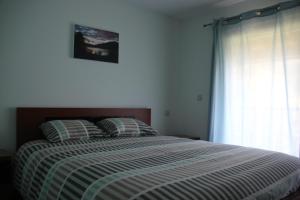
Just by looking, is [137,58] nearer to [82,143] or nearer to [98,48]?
[98,48]

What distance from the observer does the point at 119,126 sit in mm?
2855

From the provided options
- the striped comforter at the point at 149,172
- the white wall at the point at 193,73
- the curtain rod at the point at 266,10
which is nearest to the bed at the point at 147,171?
the striped comforter at the point at 149,172

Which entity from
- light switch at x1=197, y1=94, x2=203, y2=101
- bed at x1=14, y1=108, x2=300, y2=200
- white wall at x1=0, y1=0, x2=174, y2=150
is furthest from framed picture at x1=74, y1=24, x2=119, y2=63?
light switch at x1=197, y1=94, x2=203, y2=101

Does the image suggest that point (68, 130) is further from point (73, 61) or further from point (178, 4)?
A: point (178, 4)

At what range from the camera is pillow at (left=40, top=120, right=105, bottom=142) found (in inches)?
94.4

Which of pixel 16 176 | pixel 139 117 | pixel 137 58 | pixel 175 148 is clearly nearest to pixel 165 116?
pixel 139 117

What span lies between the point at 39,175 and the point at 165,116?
8.33ft

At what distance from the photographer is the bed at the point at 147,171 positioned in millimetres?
1268

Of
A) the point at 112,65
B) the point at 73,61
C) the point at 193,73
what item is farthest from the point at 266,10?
the point at 73,61

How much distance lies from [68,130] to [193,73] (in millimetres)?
2297

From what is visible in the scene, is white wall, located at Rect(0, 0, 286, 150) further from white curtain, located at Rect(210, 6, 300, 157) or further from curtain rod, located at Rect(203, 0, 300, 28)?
white curtain, located at Rect(210, 6, 300, 157)

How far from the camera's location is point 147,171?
1500 mm

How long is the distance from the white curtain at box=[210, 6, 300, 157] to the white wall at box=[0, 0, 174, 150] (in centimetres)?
100

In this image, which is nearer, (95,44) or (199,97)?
(95,44)
